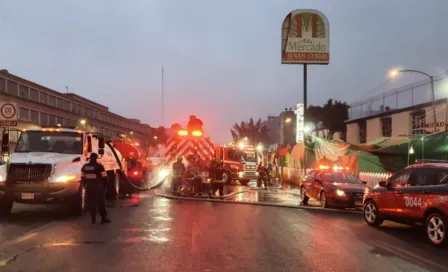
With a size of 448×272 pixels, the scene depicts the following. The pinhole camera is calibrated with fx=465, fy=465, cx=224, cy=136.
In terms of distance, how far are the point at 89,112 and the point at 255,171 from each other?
137ft

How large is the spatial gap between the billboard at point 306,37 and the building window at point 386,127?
1838 cm

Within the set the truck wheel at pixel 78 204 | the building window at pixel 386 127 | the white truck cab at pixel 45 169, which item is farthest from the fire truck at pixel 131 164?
the building window at pixel 386 127

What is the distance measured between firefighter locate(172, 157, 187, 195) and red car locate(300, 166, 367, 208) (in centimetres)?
497

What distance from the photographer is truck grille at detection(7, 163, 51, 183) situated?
12.2 m

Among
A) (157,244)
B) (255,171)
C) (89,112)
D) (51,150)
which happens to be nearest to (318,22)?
(255,171)

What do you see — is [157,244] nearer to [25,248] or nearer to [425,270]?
[25,248]

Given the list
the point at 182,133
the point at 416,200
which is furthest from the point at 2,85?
the point at 416,200

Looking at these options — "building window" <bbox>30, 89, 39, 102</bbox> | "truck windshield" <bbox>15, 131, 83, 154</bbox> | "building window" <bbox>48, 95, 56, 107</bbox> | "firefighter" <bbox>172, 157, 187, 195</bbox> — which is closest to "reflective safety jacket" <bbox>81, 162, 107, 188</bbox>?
"truck windshield" <bbox>15, 131, 83, 154</bbox>

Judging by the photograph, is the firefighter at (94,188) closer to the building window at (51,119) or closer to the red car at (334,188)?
the red car at (334,188)

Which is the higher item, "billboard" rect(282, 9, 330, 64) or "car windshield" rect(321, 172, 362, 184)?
"billboard" rect(282, 9, 330, 64)

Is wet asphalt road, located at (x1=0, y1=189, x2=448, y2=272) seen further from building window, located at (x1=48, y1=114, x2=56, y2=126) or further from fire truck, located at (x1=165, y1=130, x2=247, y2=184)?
building window, located at (x1=48, y1=114, x2=56, y2=126)

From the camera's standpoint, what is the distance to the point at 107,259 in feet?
24.6

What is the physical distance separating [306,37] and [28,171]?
16806 mm

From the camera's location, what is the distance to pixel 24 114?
47.3m
